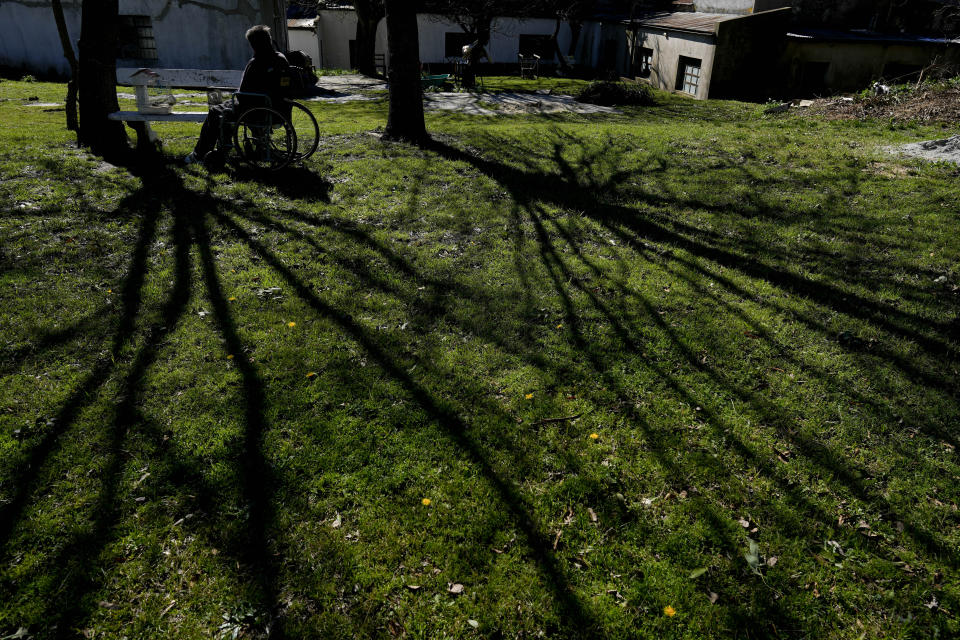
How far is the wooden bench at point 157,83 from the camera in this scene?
316 inches

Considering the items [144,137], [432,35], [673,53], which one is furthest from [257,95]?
[432,35]

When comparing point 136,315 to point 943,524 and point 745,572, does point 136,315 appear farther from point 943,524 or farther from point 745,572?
point 943,524

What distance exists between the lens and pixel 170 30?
19562 millimetres

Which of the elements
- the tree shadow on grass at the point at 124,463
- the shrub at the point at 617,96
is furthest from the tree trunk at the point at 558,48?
the tree shadow on grass at the point at 124,463

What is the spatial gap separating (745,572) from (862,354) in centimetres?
256

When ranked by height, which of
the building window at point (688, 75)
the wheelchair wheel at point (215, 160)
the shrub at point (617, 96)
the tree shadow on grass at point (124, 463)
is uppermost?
the building window at point (688, 75)

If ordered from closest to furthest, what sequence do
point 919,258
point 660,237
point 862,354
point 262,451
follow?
point 262,451 → point 862,354 → point 919,258 → point 660,237

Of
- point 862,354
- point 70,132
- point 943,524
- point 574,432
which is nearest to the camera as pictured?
point 943,524

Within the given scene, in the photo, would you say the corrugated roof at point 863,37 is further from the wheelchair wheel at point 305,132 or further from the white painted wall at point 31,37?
the white painted wall at point 31,37

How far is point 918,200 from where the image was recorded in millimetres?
7352

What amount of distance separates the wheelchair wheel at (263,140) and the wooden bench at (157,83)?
0.74m

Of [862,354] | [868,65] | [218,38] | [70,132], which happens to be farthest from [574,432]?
[868,65]

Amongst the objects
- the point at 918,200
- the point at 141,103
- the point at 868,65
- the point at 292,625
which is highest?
the point at 868,65

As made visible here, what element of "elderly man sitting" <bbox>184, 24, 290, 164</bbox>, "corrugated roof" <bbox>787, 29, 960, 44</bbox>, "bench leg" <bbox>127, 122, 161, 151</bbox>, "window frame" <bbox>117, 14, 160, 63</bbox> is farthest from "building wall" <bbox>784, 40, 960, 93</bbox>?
"window frame" <bbox>117, 14, 160, 63</bbox>
